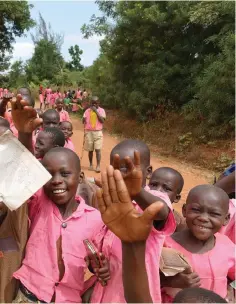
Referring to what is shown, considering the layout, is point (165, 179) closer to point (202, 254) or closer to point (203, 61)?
point (202, 254)

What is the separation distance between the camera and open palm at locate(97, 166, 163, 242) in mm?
1241

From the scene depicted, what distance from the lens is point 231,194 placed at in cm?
250

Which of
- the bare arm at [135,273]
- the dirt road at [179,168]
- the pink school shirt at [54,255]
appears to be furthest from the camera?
the dirt road at [179,168]

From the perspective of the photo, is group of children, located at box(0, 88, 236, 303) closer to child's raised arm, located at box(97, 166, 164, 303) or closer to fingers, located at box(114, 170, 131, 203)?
child's raised arm, located at box(97, 166, 164, 303)

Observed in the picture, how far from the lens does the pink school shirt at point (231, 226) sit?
215cm

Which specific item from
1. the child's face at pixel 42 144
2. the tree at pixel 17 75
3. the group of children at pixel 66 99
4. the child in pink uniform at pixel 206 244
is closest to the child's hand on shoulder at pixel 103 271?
the child in pink uniform at pixel 206 244

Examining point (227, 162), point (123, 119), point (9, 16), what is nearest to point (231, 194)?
point (227, 162)

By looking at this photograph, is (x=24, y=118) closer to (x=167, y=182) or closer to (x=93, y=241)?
(x=93, y=241)

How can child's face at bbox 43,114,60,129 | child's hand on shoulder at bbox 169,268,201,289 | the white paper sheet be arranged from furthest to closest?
child's face at bbox 43,114,60,129, child's hand on shoulder at bbox 169,268,201,289, the white paper sheet

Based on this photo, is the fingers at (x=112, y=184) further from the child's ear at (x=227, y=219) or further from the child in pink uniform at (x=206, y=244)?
the child's ear at (x=227, y=219)

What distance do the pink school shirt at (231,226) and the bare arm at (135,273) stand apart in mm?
867

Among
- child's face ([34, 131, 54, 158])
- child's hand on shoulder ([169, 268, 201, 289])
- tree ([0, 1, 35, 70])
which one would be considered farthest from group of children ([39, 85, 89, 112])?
child's hand on shoulder ([169, 268, 201, 289])

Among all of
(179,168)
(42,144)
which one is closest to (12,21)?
(179,168)

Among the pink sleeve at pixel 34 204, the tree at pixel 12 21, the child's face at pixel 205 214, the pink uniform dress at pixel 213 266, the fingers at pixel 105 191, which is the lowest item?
the pink uniform dress at pixel 213 266
